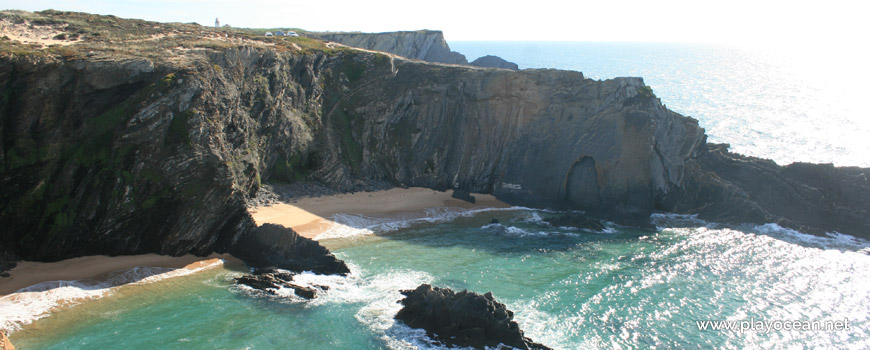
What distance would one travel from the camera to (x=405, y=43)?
83.3m

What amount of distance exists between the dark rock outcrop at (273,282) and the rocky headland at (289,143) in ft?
5.98

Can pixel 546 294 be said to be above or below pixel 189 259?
below

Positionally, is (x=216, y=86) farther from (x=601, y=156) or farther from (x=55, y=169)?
(x=601, y=156)

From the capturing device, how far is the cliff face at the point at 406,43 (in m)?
80.4

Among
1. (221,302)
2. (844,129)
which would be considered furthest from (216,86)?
(844,129)

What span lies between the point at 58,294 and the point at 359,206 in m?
21.1

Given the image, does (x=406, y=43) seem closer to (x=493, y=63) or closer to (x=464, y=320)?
(x=493, y=63)

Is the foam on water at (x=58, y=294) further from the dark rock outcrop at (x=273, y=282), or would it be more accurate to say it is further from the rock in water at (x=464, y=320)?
the rock in water at (x=464, y=320)

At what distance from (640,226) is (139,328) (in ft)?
114

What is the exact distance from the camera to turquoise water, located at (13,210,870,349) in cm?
2423

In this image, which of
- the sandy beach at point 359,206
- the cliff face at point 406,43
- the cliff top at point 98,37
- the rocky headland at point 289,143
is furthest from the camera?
the cliff face at point 406,43

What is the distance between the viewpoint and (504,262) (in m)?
34.2

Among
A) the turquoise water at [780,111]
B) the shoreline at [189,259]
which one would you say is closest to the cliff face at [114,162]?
the shoreline at [189,259]

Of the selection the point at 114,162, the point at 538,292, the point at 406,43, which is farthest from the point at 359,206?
the point at 406,43
